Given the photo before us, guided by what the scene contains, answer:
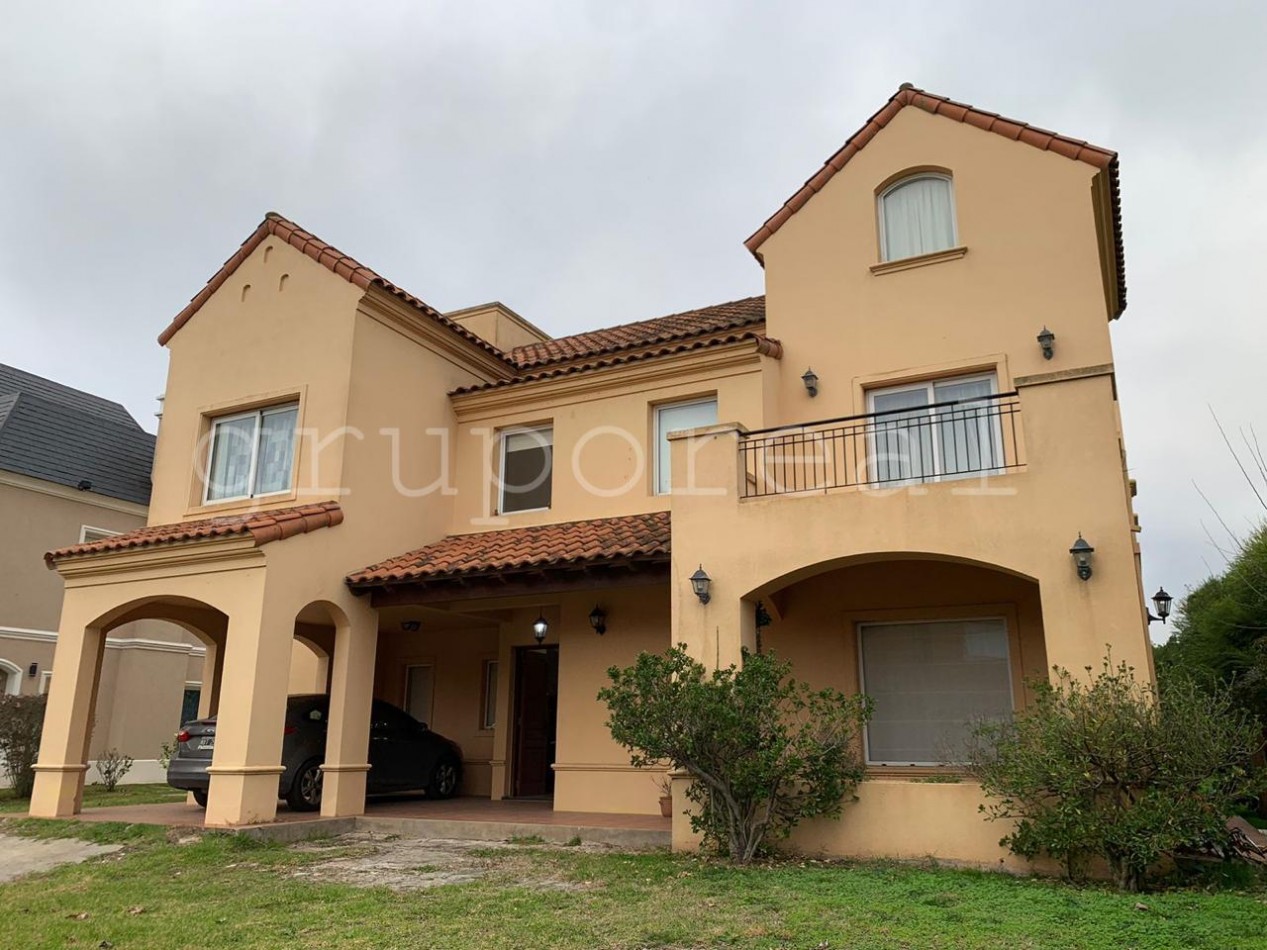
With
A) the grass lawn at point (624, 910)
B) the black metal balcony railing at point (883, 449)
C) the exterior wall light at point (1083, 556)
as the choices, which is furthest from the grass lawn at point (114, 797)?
the exterior wall light at point (1083, 556)

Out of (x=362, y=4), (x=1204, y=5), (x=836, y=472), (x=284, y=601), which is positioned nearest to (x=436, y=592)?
(x=284, y=601)

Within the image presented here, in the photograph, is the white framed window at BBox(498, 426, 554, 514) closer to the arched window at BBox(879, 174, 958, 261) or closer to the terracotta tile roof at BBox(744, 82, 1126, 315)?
the terracotta tile roof at BBox(744, 82, 1126, 315)

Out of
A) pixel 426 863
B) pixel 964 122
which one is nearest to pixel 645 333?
pixel 964 122

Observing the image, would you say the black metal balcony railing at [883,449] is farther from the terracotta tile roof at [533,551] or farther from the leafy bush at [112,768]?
the leafy bush at [112,768]

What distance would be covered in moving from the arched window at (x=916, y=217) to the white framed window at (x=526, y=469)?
18.8 feet

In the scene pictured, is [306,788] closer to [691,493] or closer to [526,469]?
[526,469]

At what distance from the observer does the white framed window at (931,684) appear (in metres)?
10.5

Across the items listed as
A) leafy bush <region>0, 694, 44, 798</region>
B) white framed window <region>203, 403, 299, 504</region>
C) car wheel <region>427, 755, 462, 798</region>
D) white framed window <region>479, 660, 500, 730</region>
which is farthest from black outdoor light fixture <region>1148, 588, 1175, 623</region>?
leafy bush <region>0, 694, 44, 798</region>

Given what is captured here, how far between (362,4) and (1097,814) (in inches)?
480

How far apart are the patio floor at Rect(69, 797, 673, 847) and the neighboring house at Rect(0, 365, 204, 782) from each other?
958 cm

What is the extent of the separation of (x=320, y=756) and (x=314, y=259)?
712cm

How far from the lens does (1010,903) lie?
6.65 m

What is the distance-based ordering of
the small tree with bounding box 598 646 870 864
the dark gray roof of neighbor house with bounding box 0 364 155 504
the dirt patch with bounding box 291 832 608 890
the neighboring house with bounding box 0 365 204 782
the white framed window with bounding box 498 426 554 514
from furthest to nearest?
the dark gray roof of neighbor house with bounding box 0 364 155 504 < the neighboring house with bounding box 0 365 204 782 < the white framed window with bounding box 498 426 554 514 < the small tree with bounding box 598 646 870 864 < the dirt patch with bounding box 291 832 608 890

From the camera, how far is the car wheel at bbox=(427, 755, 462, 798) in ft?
47.4
